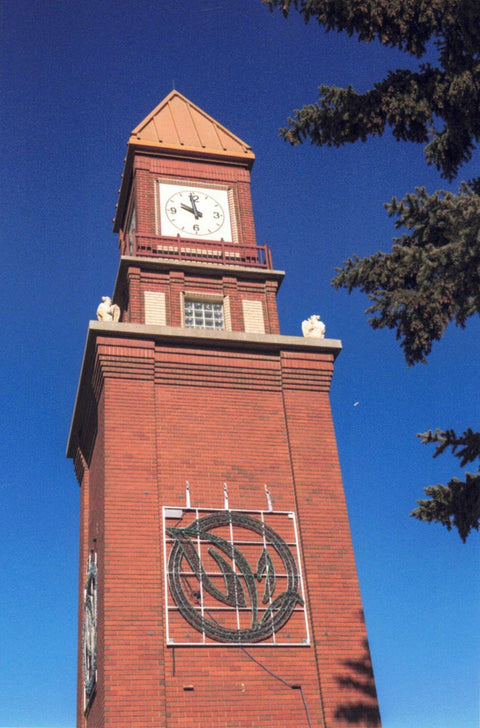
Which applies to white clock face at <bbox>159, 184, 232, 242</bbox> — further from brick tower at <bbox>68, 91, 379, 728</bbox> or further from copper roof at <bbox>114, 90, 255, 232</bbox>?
copper roof at <bbox>114, 90, 255, 232</bbox>

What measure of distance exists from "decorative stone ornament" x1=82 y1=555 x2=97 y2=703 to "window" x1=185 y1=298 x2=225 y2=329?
21.2ft

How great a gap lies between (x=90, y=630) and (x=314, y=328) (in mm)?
8823

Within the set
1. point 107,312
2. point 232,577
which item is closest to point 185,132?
point 107,312

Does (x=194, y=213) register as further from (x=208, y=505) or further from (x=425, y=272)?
(x=425, y=272)

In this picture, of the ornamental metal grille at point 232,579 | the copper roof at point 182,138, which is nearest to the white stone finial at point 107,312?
the ornamental metal grille at point 232,579

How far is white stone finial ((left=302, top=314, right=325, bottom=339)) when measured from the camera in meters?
22.7

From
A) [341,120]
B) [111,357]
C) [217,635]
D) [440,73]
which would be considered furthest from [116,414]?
[440,73]

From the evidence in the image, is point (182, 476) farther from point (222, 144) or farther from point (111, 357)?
point (222, 144)

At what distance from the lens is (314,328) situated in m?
22.8

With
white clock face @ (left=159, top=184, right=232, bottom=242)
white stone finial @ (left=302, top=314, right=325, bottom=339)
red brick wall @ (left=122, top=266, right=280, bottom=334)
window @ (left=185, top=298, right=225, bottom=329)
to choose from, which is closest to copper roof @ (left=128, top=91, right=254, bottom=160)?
white clock face @ (left=159, top=184, right=232, bottom=242)

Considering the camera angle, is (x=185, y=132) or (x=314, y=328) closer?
(x=314, y=328)

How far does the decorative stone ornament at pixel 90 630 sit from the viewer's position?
63.9 feet

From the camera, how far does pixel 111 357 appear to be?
68.1 feet

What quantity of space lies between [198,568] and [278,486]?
281 centimetres
